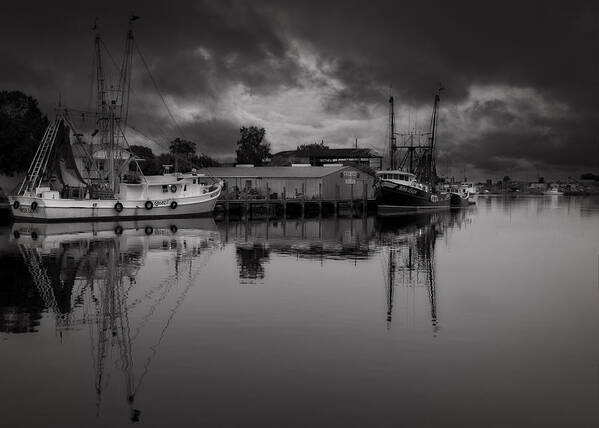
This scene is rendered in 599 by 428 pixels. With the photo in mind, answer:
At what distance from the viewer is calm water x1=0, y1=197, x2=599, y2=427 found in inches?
406

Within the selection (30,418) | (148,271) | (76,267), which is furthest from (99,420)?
(76,267)

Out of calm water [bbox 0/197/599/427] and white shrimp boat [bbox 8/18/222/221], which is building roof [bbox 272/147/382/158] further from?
calm water [bbox 0/197/599/427]

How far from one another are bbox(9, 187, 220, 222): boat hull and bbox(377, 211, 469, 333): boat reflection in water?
1836 centimetres

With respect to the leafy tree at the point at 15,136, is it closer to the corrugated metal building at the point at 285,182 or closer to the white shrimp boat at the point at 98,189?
the white shrimp boat at the point at 98,189

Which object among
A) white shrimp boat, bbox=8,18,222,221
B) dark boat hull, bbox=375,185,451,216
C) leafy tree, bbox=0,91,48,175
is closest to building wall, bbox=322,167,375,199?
dark boat hull, bbox=375,185,451,216

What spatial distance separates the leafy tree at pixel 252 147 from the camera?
10925 centimetres

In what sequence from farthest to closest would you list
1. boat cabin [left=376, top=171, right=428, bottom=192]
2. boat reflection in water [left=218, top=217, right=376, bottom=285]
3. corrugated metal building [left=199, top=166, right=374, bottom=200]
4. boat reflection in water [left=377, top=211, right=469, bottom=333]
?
boat cabin [left=376, top=171, right=428, bottom=192] → corrugated metal building [left=199, top=166, right=374, bottom=200] → boat reflection in water [left=218, top=217, right=376, bottom=285] → boat reflection in water [left=377, top=211, right=469, bottom=333]

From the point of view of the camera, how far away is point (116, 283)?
2153 centimetres

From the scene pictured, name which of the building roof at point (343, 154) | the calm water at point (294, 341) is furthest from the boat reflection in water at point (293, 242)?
the building roof at point (343, 154)

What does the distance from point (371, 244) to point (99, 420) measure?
91.0ft

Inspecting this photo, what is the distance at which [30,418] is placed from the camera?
975cm

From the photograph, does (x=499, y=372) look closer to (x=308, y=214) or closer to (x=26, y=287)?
(x=26, y=287)

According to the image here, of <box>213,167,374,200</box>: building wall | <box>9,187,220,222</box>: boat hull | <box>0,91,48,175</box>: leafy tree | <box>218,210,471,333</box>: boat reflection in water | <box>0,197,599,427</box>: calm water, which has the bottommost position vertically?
<box>0,197,599,427</box>: calm water

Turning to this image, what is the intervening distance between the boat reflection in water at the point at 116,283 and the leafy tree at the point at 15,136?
19266mm
